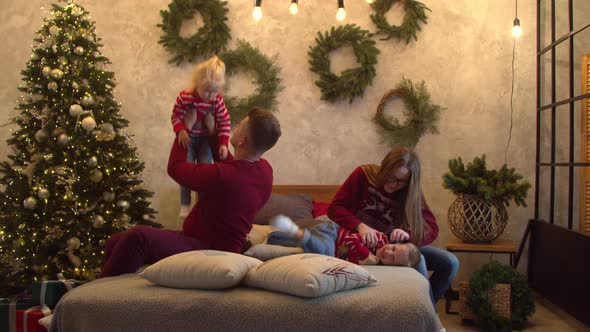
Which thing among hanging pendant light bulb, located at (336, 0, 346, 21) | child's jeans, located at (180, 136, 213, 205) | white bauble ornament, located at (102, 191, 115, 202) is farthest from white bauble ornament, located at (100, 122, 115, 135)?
hanging pendant light bulb, located at (336, 0, 346, 21)

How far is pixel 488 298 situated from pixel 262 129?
215cm

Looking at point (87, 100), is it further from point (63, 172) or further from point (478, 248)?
point (478, 248)

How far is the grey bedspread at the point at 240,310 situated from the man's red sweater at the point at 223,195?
0.45 m

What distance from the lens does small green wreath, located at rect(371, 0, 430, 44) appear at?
4.84 metres

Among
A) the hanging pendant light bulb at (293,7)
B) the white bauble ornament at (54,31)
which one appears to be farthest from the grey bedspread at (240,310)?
the hanging pendant light bulb at (293,7)

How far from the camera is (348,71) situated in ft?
16.0

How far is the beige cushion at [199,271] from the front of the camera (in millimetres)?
2223

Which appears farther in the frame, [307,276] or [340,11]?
[340,11]

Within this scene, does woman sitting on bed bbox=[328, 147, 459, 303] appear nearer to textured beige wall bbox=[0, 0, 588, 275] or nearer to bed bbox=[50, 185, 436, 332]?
bed bbox=[50, 185, 436, 332]

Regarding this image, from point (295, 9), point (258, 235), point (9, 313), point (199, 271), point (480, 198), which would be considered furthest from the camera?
point (295, 9)

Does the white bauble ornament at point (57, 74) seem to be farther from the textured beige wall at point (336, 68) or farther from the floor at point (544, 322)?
the floor at point (544, 322)

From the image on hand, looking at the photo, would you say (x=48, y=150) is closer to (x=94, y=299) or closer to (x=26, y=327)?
(x=26, y=327)

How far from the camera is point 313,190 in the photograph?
487cm

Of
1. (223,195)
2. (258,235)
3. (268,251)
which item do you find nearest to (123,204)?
(258,235)
